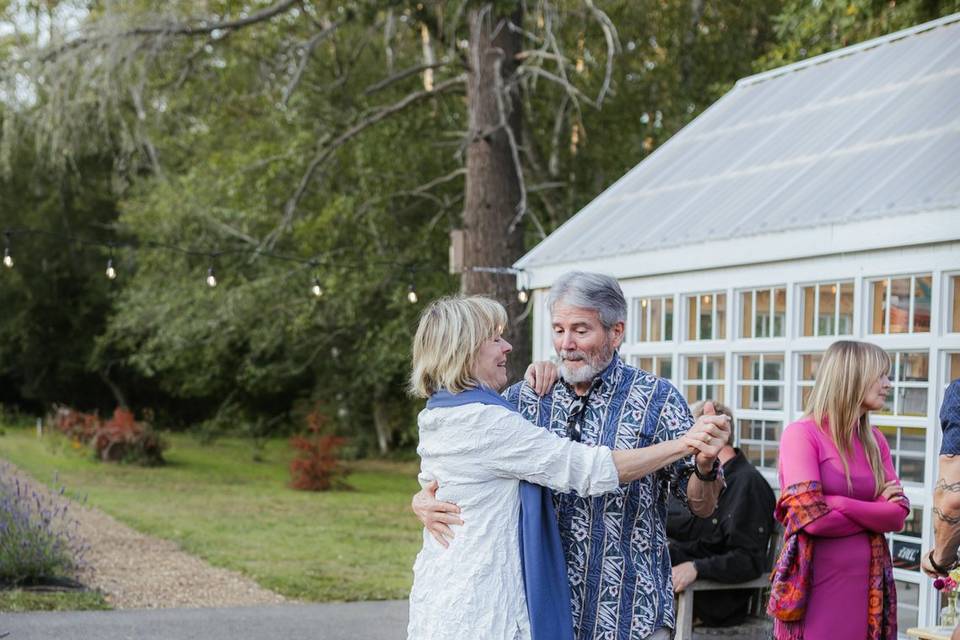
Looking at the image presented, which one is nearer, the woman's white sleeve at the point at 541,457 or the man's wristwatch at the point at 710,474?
the woman's white sleeve at the point at 541,457

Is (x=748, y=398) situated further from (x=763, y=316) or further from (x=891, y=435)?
(x=891, y=435)

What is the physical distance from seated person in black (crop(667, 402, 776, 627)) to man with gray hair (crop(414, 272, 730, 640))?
1.93 metres

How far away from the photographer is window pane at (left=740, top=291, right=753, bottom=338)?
270 inches

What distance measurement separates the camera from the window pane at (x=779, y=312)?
6.60 meters

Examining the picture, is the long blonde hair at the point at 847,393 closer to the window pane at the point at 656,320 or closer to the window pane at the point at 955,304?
the window pane at the point at 955,304

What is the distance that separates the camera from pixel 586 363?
3.45 m

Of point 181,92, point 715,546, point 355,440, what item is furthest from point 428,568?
point 355,440

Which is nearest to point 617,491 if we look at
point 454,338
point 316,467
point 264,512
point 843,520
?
point 454,338

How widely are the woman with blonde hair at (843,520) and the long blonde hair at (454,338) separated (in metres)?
1.28

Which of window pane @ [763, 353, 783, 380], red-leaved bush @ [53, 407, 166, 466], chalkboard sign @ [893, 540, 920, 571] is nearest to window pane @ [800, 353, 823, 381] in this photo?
window pane @ [763, 353, 783, 380]

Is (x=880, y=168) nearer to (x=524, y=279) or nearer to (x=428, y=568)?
(x=524, y=279)

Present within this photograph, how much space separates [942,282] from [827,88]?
2.91m

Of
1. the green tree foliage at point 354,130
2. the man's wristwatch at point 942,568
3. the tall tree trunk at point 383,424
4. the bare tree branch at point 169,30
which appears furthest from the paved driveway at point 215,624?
the tall tree trunk at point 383,424

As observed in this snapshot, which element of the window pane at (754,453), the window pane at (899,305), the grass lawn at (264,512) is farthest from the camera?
the grass lawn at (264,512)
